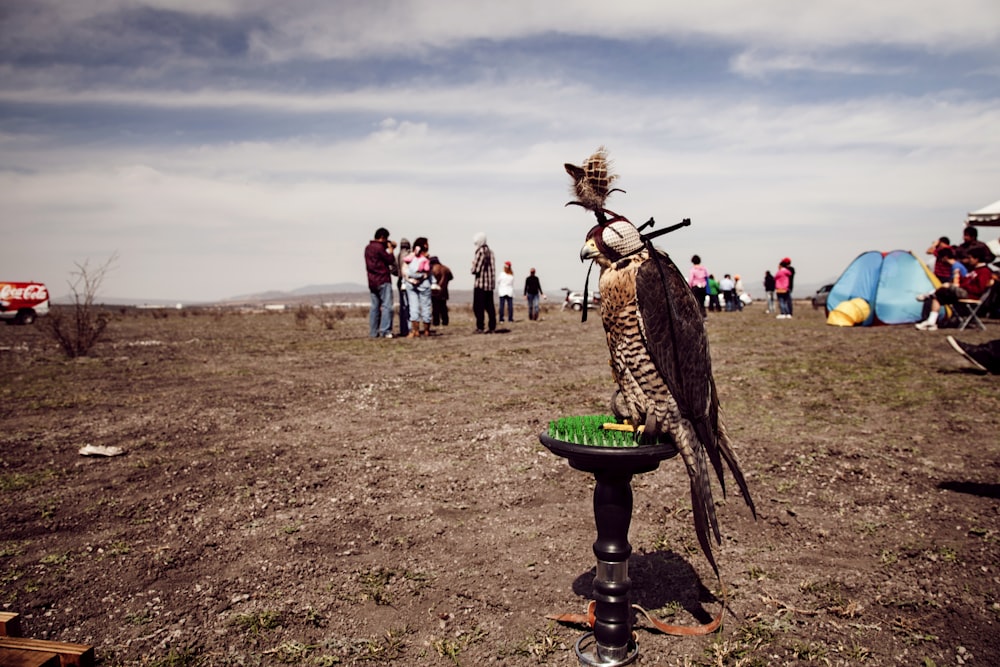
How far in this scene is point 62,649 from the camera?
198 centimetres

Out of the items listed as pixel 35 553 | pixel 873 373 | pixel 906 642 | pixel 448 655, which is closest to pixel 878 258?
pixel 873 373

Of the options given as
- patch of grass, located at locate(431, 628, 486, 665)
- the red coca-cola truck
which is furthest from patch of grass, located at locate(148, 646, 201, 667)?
the red coca-cola truck

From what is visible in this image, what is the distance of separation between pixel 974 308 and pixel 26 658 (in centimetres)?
1614

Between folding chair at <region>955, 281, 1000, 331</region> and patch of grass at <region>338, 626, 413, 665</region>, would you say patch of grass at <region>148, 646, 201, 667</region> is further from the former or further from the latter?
folding chair at <region>955, 281, 1000, 331</region>

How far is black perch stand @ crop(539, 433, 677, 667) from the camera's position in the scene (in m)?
2.29

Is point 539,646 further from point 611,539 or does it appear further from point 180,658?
point 180,658

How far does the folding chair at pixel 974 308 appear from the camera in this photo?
12.4 m

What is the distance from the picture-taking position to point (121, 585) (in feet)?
10.6

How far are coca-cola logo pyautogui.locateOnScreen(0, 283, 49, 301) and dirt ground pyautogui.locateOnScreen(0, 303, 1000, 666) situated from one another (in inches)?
634

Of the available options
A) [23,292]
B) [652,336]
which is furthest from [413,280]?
[23,292]

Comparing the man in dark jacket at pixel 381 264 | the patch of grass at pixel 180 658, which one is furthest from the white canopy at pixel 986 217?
the patch of grass at pixel 180 658

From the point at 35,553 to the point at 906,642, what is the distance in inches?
180

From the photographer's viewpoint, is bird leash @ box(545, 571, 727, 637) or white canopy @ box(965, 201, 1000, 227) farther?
white canopy @ box(965, 201, 1000, 227)

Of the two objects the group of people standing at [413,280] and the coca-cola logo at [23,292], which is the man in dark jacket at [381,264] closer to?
the group of people standing at [413,280]
